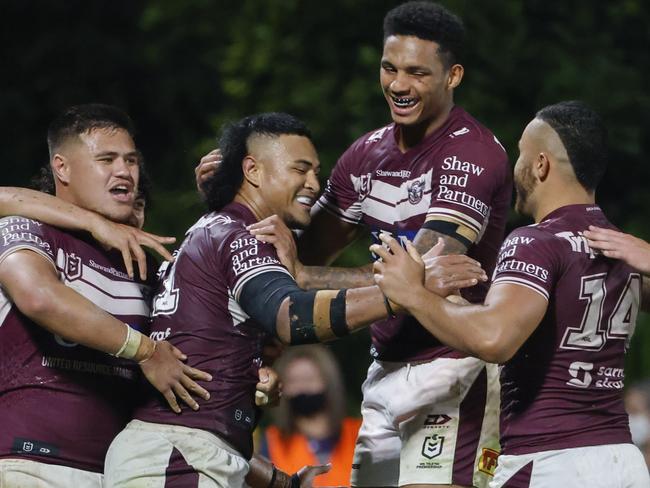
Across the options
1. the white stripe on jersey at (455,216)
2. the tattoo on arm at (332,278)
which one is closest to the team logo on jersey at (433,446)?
the tattoo on arm at (332,278)

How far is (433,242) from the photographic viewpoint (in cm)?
522

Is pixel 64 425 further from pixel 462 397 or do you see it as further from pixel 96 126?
pixel 462 397

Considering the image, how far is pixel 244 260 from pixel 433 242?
2.78ft

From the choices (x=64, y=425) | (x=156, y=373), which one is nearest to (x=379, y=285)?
(x=156, y=373)

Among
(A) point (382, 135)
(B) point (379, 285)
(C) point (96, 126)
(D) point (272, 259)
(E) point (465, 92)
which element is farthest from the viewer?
(E) point (465, 92)

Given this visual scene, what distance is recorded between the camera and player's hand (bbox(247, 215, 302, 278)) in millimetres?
5082

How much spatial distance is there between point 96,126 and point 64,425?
1.36 meters

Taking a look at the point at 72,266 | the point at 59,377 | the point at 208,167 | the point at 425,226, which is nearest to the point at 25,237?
the point at 72,266

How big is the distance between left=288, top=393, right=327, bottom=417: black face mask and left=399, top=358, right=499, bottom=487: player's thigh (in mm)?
1864

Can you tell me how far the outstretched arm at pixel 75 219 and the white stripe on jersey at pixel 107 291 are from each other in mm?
77

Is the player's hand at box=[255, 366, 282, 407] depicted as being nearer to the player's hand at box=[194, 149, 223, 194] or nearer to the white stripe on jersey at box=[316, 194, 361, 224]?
the player's hand at box=[194, 149, 223, 194]

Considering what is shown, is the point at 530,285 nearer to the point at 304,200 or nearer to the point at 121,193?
the point at 304,200

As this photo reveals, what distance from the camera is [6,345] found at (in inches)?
199

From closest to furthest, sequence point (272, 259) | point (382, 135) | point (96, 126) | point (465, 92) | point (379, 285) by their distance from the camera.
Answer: point (379, 285), point (272, 259), point (96, 126), point (382, 135), point (465, 92)
